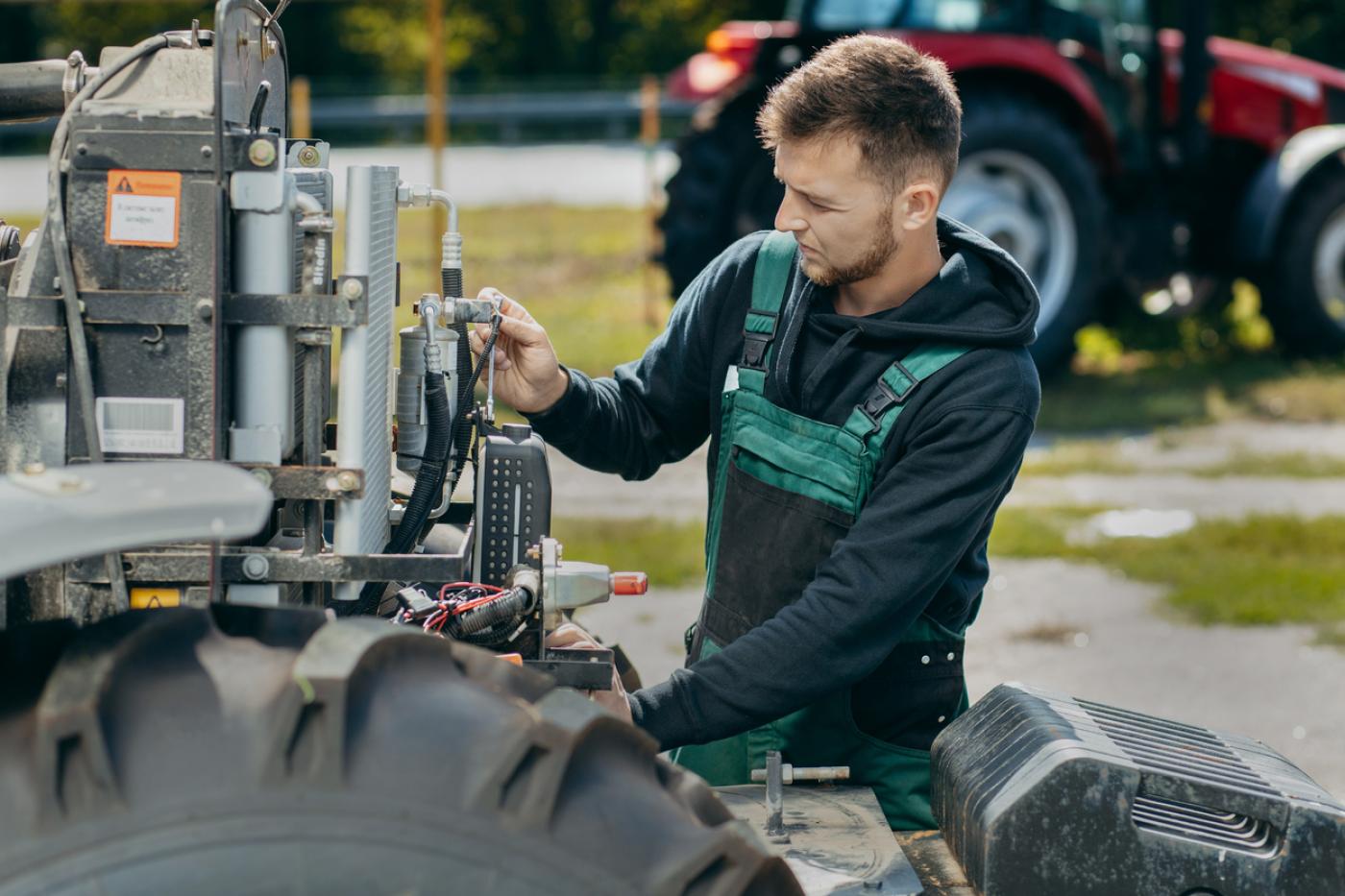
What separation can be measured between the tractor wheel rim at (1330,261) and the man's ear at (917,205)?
8.31 meters

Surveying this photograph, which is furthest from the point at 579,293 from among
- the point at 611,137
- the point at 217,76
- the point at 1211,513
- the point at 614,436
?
the point at 611,137

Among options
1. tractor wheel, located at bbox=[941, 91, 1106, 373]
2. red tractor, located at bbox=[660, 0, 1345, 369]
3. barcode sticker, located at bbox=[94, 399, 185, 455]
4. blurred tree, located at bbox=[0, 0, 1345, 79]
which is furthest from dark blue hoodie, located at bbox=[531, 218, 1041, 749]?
blurred tree, located at bbox=[0, 0, 1345, 79]

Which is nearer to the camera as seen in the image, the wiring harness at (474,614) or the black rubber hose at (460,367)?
the wiring harness at (474,614)

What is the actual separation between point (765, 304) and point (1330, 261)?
27.8ft

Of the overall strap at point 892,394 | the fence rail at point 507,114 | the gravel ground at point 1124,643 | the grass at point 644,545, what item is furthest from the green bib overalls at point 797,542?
the fence rail at point 507,114

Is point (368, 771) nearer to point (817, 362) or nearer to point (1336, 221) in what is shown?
point (817, 362)

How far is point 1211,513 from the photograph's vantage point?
749 centimetres

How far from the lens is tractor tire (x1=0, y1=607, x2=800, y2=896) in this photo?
154 centimetres

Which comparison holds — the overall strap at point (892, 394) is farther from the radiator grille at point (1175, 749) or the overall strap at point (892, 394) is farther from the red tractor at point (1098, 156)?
the red tractor at point (1098, 156)

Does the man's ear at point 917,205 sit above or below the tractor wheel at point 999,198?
above

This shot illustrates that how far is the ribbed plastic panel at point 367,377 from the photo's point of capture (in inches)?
88.8

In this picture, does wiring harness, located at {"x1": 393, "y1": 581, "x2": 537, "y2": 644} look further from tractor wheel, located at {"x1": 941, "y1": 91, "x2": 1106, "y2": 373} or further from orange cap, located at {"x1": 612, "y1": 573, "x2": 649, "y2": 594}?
tractor wheel, located at {"x1": 941, "y1": 91, "x2": 1106, "y2": 373}

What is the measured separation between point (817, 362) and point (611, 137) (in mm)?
25815

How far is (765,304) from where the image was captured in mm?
2969
